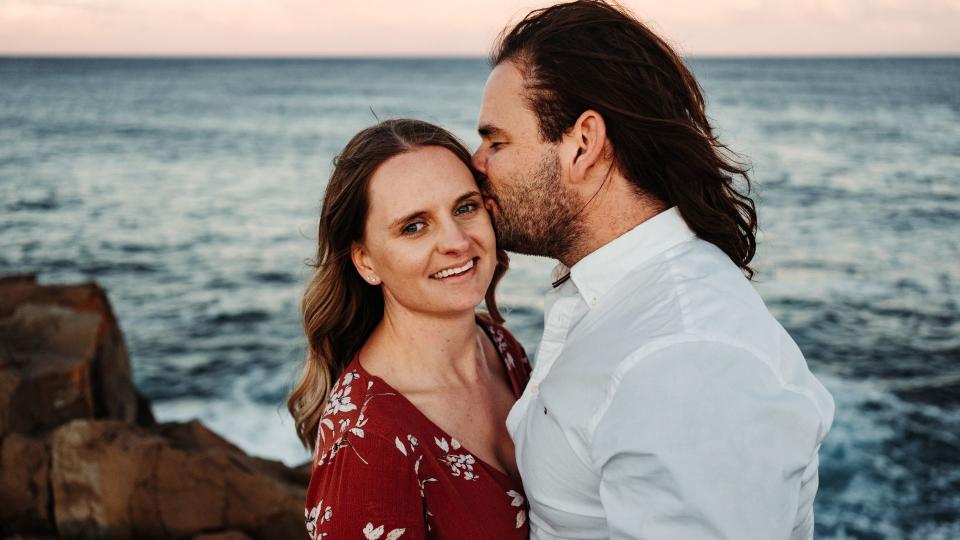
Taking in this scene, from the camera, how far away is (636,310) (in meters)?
2.21

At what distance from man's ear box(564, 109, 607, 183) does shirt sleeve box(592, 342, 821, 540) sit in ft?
2.55

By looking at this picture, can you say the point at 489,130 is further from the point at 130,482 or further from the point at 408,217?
the point at 130,482

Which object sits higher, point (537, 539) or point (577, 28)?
point (577, 28)

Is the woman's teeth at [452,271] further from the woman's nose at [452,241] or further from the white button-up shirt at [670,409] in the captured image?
the white button-up shirt at [670,409]

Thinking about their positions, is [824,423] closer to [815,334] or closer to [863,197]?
[815,334]

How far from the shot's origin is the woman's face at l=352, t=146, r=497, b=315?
280 centimetres

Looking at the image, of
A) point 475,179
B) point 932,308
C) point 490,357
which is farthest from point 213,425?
point 932,308

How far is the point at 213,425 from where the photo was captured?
8.42 meters

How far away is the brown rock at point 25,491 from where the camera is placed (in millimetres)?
4750

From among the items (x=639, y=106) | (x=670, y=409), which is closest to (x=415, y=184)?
(x=639, y=106)

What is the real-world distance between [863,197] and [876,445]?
Result: 1467 centimetres

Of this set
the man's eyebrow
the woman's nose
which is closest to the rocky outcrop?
the woman's nose

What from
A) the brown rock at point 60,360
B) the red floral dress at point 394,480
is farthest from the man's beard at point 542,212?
the brown rock at point 60,360

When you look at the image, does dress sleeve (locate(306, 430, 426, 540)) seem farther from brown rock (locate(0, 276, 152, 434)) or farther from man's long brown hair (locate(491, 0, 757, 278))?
brown rock (locate(0, 276, 152, 434))
